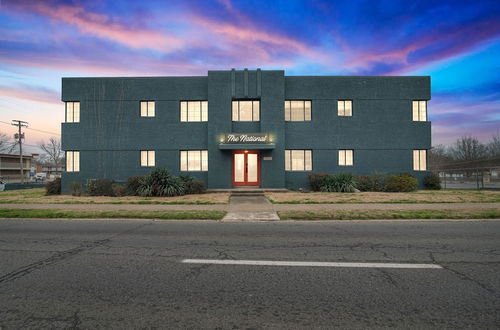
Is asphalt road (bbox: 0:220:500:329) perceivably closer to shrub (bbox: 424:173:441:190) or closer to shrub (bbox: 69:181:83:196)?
shrub (bbox: 69:181:83:196)

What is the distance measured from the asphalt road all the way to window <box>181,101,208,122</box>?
1423 cm

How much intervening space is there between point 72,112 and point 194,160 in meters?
10.4

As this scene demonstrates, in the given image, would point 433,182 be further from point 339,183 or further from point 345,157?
point 339,183

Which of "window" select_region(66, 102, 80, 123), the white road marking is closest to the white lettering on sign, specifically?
"window" select_region(66, 102, 80, 123)

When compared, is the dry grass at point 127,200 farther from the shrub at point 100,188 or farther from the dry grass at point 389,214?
the dry grass at point 389,214

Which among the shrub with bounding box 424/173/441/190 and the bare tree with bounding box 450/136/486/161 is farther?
the bare tree with bounding box 450/136/486/161

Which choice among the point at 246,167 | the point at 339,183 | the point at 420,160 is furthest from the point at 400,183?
the point at 246,167

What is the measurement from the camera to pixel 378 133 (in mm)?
20031

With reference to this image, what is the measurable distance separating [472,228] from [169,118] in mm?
18656

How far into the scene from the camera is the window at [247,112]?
19766 mm

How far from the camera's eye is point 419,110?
20188 millimetres

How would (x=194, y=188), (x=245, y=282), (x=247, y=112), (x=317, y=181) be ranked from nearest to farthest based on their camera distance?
(x=245, y=282) → (x=194, y=188) → (x=317, y=181) → (x=247, y=112)

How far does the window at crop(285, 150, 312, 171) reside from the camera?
65.1 feet

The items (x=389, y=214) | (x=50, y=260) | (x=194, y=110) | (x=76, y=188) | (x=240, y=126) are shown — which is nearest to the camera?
(x=50, y=260)
